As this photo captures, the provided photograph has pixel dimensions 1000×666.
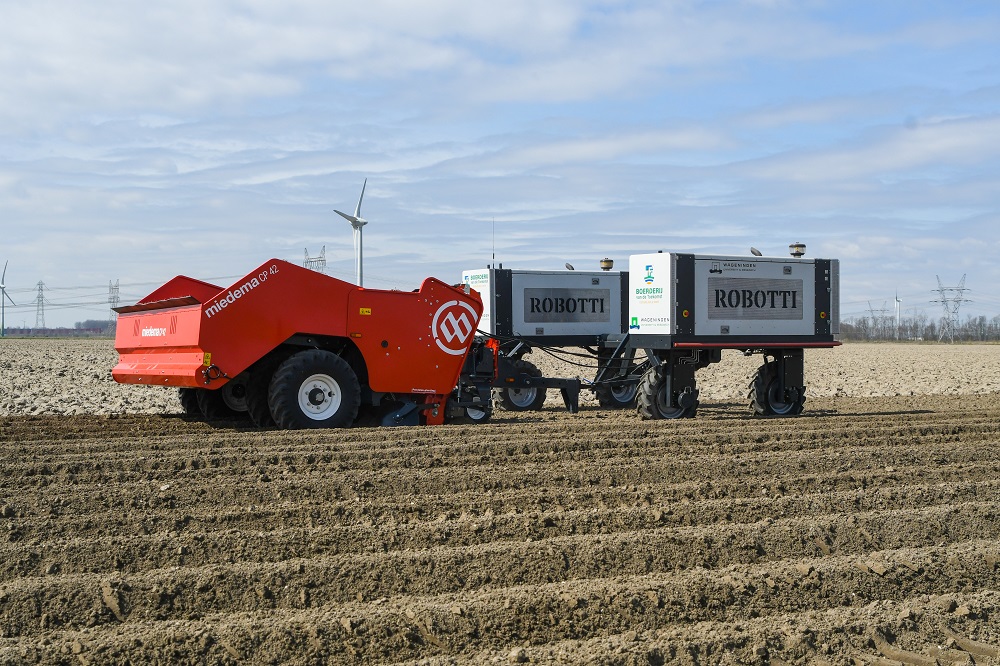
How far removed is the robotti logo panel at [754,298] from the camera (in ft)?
47.8

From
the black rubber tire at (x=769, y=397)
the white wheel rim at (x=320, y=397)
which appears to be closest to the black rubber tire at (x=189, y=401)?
the white wheel rim at (x=320, y=397)

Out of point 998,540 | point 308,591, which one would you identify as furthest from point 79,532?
point 998,540

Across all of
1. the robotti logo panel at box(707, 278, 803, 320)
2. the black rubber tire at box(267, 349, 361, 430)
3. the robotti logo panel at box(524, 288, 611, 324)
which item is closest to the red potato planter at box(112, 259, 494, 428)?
the black rubber tire at box(267, 349, 361, 430)

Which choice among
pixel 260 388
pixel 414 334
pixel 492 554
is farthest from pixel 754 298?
pixel 492 554

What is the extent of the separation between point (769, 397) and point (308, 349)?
719cm

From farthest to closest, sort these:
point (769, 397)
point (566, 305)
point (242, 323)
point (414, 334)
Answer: point (566, 305) → point (769, 397) → point (414, 334) → point (242, 323)

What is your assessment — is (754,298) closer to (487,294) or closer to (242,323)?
(487,294)

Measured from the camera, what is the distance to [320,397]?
38.7ft

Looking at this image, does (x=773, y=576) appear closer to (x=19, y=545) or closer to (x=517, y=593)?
(x=517, y=593)

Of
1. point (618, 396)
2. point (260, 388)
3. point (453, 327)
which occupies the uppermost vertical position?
point (453, 327)

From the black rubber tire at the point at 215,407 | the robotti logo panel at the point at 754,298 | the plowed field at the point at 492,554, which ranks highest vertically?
the robotti logo panel at the point at 754,298

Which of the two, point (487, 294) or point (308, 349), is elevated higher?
point (487, 294)

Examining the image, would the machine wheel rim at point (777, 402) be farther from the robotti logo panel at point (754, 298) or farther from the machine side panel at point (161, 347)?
the machine side panel at point (161, 347)

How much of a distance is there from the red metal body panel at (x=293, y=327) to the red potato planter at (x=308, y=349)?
0.01 meters
